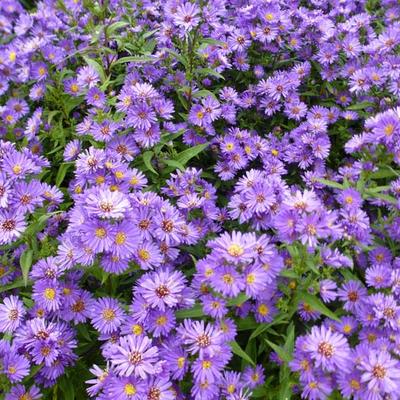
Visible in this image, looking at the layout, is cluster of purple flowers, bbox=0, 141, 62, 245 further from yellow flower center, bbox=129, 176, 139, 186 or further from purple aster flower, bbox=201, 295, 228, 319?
purple aster flower, bbox=201, 295, 228, 319

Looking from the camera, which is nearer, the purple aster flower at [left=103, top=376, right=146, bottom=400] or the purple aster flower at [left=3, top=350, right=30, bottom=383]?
the purple aster flower at [left=103, top=376, right=146, bottom=400]

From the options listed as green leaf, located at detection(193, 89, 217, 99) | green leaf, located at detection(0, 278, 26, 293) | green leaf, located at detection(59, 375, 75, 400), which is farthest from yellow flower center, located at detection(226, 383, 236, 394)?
green leaf, located at detection(193, 89, 217, 99)

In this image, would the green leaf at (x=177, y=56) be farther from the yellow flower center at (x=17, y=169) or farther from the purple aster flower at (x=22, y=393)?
the purple aster flower at (x=22, y=393)

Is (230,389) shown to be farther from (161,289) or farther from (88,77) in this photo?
(88,77)

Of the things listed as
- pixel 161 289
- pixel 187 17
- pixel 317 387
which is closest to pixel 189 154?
pixel 187 17

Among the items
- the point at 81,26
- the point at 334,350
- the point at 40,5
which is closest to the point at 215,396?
the point at 334,350

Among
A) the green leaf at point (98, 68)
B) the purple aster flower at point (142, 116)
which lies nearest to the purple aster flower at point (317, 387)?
the purple aster flower at point (142, 116)
